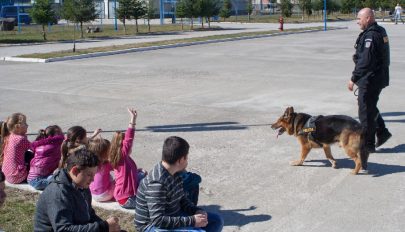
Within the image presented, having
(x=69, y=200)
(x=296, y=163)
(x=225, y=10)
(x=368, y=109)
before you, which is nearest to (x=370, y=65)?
(x=368, y=109)

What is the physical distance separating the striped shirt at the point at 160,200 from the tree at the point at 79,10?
105ft

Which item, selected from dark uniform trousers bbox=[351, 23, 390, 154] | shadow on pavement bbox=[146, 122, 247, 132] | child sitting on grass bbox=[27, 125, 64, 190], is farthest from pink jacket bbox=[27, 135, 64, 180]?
dark uniform trousers bbox=[351, 23, 390, 154]

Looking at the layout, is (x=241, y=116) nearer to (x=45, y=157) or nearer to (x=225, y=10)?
(x=45, y=157)

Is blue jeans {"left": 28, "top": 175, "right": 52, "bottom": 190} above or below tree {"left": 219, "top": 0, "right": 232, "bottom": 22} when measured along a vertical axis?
below

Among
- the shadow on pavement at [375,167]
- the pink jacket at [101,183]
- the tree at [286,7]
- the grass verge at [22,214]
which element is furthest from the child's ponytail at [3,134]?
the tree at [286,7]

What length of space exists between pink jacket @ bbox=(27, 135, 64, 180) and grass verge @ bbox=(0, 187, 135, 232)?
26 centimetres

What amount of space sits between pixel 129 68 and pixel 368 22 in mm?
11577

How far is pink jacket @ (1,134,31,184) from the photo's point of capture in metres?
6.46

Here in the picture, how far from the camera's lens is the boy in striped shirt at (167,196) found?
4.27m

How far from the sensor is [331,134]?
6.83 meters

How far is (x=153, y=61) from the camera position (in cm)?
2033

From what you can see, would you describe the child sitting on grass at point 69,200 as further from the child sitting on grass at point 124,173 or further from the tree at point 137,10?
the tree at point 137,10

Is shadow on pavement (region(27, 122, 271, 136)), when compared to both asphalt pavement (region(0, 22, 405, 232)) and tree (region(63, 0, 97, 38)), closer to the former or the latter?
asphalt pavement (region(0, 22, 405, 232))

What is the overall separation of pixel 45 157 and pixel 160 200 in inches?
103
